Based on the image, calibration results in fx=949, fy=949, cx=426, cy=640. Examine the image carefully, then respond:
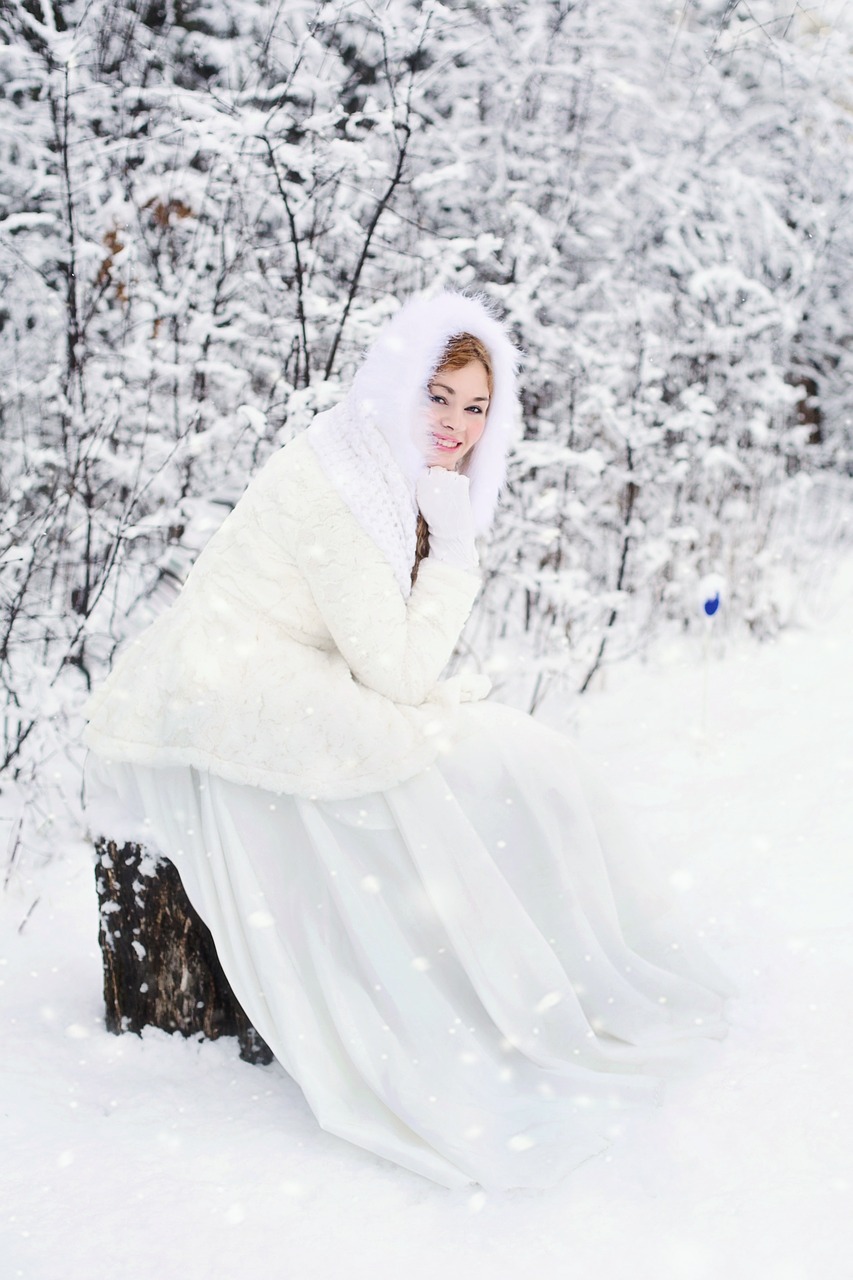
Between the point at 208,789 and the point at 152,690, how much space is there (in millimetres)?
221

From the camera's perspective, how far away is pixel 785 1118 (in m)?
1.78

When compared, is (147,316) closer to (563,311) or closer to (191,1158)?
(563,311)

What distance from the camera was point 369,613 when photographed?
173cm

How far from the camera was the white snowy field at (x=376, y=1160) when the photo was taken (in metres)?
1.47

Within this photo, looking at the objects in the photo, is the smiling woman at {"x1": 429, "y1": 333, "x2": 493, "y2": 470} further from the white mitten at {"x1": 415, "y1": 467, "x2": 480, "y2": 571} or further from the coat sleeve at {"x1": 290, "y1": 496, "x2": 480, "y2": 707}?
the coat sleeve at {"x1": 290, "y1": 496, "x2": 480, "y2": 707}

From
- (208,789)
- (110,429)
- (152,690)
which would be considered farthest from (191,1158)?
(110,429)

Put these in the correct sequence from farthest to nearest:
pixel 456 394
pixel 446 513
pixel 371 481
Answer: pixel 456 394 → pixel 446 513 → pixel 371 481

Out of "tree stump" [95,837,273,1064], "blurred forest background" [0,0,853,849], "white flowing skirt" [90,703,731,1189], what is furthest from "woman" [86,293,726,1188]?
"blurred forest background" [0,0,853,849]

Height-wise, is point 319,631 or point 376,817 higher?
point 319,631

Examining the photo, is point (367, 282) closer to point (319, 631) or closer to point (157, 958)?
point (319, 631)

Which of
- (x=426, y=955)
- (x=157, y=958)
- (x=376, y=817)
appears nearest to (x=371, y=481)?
(x=376, y=817)

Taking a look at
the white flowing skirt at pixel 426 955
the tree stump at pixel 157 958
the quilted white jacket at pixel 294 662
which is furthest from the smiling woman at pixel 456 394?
the tree stump at pixel 157 958

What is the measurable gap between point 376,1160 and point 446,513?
1.21 metres

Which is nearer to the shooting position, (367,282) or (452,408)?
(452,408)
